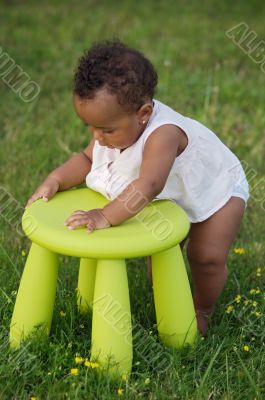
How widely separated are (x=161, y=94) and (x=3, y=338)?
1.95 m

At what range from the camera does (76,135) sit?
315 cm

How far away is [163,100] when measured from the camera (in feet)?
11.2

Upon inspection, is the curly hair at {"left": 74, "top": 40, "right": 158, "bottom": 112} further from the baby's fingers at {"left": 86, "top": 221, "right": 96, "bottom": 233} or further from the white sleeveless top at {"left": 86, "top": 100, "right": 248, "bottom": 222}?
the baby's fingers at {"left": 86, "top": 221, "right": 96, "bottom": 233}

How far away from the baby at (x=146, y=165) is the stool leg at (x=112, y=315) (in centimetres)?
12

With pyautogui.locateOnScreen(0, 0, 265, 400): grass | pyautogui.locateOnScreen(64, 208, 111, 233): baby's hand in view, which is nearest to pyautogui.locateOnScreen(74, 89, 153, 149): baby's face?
pyautogui.locateOnScreen(64, 208, 111, 233): baby's hand

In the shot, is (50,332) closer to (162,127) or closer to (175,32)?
(162,127)

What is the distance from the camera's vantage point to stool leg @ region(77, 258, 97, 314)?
1944 millimetres

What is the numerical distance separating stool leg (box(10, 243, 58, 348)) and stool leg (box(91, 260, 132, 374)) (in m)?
0.17

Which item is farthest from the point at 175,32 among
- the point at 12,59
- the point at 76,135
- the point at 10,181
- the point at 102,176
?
the point at 102,176

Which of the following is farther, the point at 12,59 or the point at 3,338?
the point at 12,59

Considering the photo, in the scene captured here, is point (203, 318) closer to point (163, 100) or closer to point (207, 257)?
point (207, 257)

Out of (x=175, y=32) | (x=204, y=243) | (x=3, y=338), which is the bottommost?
(x=175, y=32)

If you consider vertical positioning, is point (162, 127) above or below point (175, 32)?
above

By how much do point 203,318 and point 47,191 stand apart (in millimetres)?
609
